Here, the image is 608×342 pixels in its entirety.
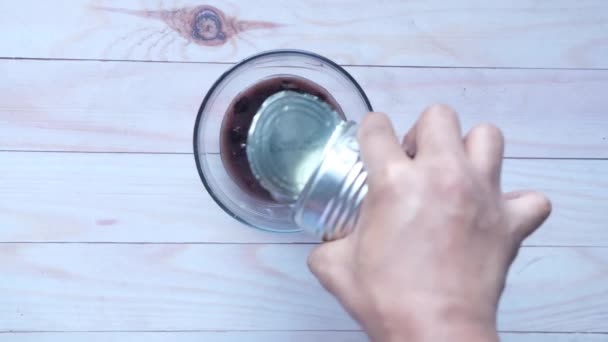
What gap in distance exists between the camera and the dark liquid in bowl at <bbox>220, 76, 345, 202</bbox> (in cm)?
50

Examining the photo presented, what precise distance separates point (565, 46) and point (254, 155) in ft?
1.06

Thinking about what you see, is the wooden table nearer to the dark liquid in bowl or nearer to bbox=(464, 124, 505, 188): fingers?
the dark liquid in bowl

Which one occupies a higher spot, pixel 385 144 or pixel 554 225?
pixel 385 144

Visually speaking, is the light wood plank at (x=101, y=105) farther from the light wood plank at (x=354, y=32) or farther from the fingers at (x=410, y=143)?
the fingers at (x=410, y=143)

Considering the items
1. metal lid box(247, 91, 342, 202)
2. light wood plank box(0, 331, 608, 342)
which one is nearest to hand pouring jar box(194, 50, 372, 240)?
metal lid box(247, 91, 342, 202)

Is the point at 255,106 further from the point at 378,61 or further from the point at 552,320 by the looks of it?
the point at 552,320

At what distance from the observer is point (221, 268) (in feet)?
1.78

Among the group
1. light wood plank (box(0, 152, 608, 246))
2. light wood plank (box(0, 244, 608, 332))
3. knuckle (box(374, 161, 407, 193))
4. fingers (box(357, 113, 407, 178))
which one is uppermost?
fingers (box(357, 113, 407, 178))

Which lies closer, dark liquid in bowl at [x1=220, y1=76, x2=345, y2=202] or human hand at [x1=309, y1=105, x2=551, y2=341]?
human hand at [x1=309, y1=105, x2=551, y2=341]

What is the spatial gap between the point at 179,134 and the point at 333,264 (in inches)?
8.6

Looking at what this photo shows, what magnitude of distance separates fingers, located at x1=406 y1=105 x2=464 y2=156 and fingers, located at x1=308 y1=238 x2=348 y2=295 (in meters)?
0.08

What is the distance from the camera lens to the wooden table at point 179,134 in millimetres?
535

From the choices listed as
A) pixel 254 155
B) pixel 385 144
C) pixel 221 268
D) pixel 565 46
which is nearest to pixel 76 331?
pixel 221 268

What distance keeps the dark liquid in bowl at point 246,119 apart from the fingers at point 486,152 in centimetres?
16
